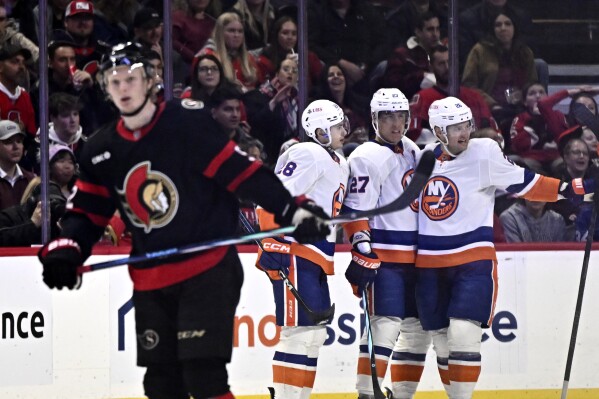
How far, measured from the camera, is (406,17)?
599cm

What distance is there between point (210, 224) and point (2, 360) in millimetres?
2027

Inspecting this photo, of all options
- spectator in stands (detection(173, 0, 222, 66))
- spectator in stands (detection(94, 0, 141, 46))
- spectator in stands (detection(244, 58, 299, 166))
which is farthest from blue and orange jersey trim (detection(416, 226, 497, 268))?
spectator in stands (detection(94, 0, 141, 46))

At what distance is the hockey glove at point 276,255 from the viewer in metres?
4.80

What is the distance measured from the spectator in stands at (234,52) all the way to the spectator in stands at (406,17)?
2.18ft

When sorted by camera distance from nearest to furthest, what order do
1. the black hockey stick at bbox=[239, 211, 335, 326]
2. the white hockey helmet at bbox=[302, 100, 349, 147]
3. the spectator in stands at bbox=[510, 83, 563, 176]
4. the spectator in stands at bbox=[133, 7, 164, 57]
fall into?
the black hockey stick at bbox=[239, 211, 335, 326], the white hockey helmet at bbox=[302, 100, 349, 147], the spectator in stands at bbox=[133, 7, 164, 57], the spectator in stands at bbox=[510, 83, 563, 176]

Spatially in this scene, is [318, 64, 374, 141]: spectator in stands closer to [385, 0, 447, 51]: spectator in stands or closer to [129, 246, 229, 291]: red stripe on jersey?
[385, 0, 447, 51]: spectator in stands

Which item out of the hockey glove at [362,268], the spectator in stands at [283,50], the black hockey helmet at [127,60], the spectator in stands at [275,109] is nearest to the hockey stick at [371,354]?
the hockey glove at [362,268]

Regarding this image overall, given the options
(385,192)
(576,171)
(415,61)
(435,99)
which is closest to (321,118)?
(385,192)

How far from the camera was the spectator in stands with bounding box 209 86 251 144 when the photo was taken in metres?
5.53

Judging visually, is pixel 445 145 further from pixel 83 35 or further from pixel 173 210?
pixel 173 210

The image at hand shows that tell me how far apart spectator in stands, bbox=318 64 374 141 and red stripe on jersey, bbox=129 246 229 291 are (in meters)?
2.29

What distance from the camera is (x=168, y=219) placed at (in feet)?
11.3

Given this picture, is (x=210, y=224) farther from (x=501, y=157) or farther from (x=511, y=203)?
(x=511, y=203)

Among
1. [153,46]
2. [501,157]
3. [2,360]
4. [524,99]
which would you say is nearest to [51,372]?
[2,360]
